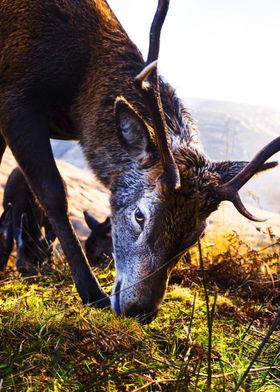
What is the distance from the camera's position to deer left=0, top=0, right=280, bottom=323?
349 centimetres

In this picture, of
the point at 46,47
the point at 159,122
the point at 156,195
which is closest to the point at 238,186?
the point at 156,195

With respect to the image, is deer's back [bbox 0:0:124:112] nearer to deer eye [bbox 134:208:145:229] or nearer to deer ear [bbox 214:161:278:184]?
deer eye [bbox 134:208:145:229]

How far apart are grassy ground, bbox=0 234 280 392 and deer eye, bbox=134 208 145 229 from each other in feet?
1.88

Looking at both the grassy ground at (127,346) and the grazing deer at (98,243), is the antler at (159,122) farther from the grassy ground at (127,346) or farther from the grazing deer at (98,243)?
the grazing deer at (98,243)

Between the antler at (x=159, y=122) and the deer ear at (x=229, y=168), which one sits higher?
the antler at (x=159, y=122)

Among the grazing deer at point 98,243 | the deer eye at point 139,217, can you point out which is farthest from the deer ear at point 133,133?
the grazing deer at point 98,243

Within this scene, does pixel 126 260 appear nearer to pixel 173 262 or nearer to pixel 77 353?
pixel 173 262

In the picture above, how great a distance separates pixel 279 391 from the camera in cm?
249

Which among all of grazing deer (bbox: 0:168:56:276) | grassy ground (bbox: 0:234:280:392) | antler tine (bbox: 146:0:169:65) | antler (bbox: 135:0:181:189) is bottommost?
grazing deer (bbox: 0:168:56:276)

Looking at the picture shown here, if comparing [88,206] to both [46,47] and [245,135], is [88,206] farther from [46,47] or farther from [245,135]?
[245,135]

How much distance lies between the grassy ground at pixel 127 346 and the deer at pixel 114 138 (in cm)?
29

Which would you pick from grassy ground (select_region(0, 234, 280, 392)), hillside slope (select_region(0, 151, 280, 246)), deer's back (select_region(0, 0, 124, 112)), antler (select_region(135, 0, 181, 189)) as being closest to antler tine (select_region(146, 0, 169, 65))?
antler (select_region(135, 0, 181, 189))

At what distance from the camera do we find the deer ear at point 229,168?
3.80m

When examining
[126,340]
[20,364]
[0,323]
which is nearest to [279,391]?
[126,340]
